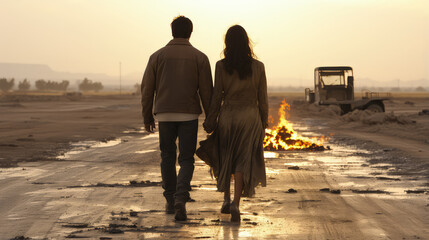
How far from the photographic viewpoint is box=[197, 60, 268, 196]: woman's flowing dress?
7.23 meters

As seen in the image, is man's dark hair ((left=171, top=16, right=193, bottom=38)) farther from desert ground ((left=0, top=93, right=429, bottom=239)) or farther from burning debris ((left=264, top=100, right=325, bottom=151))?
burning debris ((left=264, top=100, right=325, bottom=151))

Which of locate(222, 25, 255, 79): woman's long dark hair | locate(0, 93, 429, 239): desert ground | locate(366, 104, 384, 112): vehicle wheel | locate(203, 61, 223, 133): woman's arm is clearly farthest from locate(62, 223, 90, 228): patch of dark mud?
locate(366, 104, 384, 112): vehicle wheel

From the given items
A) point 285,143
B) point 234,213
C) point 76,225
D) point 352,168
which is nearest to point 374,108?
point 285,143

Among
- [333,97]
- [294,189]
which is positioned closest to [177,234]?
[294,189]

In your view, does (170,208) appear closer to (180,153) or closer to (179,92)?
(180,153)

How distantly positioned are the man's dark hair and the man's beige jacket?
0.22 ft

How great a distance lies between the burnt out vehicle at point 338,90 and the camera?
37594mm

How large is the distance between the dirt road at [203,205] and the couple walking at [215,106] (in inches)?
18.8

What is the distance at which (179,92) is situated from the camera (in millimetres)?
7324

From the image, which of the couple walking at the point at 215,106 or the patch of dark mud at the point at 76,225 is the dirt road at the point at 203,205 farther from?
the couple walking at the point at 215,106

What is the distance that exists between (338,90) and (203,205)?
30.8 m

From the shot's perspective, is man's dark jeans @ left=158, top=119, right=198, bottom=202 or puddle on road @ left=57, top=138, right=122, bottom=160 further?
puddle on road @ left=57, top=138, right=122, bottom=160

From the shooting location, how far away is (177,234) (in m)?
6.29

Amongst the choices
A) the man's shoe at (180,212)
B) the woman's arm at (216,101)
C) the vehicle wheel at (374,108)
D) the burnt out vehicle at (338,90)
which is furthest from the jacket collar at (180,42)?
the vehicle wheel at (374,108)
